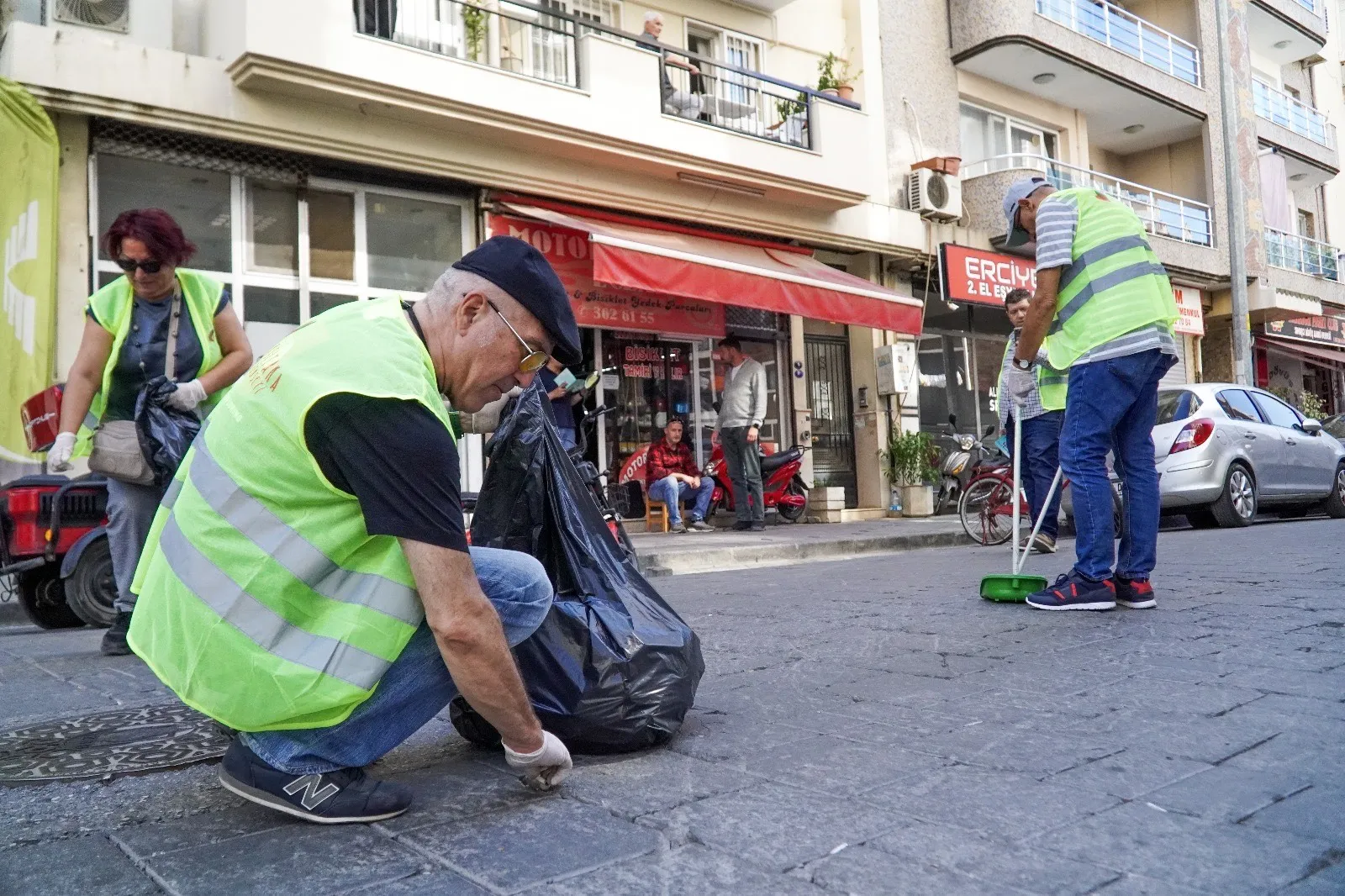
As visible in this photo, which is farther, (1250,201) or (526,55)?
(1250,201)

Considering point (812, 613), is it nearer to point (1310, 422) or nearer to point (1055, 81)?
point (1310, 422)

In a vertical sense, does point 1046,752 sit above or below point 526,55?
below

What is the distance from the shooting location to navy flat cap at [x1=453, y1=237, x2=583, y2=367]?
2.07 m

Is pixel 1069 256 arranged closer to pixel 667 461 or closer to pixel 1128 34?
pixel 667 461

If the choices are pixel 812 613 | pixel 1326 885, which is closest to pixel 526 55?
pixel 812 613

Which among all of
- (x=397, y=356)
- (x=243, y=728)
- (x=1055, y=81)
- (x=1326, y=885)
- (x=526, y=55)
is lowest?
(x=1326, y=885)

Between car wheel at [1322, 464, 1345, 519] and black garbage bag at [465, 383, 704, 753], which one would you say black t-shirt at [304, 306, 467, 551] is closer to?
black garbage bag at [465, 383, 704, 753]

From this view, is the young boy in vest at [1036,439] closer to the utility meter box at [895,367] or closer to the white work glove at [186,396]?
the white work glove at [186,396]

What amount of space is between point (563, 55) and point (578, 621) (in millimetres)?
10035

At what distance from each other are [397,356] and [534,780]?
92 cm

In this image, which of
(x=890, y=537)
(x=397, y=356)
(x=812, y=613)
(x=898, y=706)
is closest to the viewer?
(x=397, y=356)

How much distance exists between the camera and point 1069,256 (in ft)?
15.0

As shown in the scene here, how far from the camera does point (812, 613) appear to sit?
502cm

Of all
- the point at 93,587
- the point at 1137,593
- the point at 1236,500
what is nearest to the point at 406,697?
the point at 1137,593
